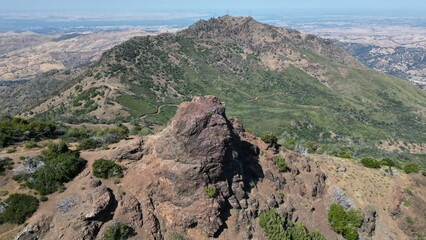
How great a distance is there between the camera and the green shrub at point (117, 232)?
3441cm

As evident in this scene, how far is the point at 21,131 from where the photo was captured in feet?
165

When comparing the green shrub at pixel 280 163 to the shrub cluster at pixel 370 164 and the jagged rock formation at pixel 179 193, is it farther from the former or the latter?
the shrub cluster at pixel 370 164

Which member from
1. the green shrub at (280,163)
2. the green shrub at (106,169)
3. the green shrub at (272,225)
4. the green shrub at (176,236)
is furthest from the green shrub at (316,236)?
the green shrub at (106,169)

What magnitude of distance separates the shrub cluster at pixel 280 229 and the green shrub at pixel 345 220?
3.37m

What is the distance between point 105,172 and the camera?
40312 mm

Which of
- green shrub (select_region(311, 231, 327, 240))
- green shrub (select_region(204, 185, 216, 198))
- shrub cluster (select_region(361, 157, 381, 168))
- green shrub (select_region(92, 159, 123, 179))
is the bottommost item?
green shrub (select_region(311, 231, 327, 240))

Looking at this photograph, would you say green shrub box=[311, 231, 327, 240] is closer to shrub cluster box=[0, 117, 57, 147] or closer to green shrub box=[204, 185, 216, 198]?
green shrub box=[204, 185, 216, 198]

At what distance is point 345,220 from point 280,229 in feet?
36.4

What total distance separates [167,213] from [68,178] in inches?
461

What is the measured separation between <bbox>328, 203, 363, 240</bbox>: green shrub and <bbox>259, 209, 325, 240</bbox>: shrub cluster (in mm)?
3369

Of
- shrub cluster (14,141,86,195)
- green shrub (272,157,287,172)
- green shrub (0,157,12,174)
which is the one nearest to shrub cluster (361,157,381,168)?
green shrub (272,157,287,172)

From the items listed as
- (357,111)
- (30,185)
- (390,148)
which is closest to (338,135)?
(390,148)

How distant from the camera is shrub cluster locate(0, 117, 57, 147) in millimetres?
48031

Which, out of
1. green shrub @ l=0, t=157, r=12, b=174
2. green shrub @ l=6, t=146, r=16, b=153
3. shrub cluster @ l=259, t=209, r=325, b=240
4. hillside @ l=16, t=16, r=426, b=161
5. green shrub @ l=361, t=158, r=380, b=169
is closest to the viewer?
green shrub @ l=0, t=157, r=12, b=174
